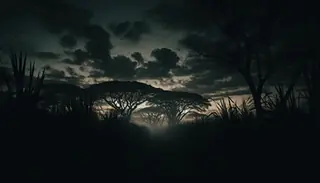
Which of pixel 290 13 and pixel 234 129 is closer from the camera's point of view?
pixel 234 129

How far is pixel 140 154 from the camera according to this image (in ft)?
23.6

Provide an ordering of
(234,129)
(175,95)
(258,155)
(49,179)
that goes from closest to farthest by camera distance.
Result: (49,179) < (258,155) < (234,129) < (175,95)

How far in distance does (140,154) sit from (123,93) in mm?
30228

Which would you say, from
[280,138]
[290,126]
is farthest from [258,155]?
[290,126]

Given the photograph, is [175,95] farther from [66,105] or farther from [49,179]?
[49,179]

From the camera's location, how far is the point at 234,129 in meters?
7.09

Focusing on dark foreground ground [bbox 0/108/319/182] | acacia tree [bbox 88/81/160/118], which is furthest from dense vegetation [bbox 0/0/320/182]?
acacia tree [bbox 88/81/160/118]

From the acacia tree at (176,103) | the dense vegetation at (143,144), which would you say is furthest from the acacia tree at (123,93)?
the dense vegetation at (143,144)

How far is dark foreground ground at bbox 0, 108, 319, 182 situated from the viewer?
209 inches

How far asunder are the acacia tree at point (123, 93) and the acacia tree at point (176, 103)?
2882 millimetres

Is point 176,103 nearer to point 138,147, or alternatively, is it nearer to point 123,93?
point 123,93

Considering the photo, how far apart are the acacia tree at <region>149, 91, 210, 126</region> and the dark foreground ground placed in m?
34.9

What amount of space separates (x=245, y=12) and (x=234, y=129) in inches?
614

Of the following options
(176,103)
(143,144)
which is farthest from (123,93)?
(143,144)
